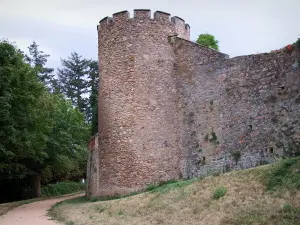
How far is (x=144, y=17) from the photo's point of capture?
60.0 ft

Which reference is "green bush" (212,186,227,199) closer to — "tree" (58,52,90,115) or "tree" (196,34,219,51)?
"tree" (196,34,219,51)

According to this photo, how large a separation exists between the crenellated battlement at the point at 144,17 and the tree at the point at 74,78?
3756 centimetres

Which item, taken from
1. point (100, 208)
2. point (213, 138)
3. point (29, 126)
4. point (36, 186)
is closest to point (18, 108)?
point (29, 126)

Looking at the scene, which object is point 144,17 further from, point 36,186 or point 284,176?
point 36,186

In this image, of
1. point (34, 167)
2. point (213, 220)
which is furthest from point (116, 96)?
point (34, 167)

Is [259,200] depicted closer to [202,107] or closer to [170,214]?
[170,214]

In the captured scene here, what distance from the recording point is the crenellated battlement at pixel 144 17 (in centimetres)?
1827

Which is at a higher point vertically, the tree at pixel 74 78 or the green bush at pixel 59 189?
the tree at pixel 74 78

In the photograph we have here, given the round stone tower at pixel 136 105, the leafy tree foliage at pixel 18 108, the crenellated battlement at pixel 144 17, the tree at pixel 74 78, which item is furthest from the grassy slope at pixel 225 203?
the tree at pixel 74 78

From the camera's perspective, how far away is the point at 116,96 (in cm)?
1803

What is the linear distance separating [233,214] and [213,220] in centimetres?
52

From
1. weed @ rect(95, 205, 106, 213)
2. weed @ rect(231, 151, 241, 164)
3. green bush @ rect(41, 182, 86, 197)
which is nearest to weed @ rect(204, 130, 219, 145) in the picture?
Result: weed @ rect(231, 151, 241, 164)

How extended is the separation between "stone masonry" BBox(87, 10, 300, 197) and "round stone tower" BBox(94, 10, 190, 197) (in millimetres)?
44

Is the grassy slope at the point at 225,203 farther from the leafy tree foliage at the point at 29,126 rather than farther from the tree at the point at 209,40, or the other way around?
the tree at the point at 209,40
